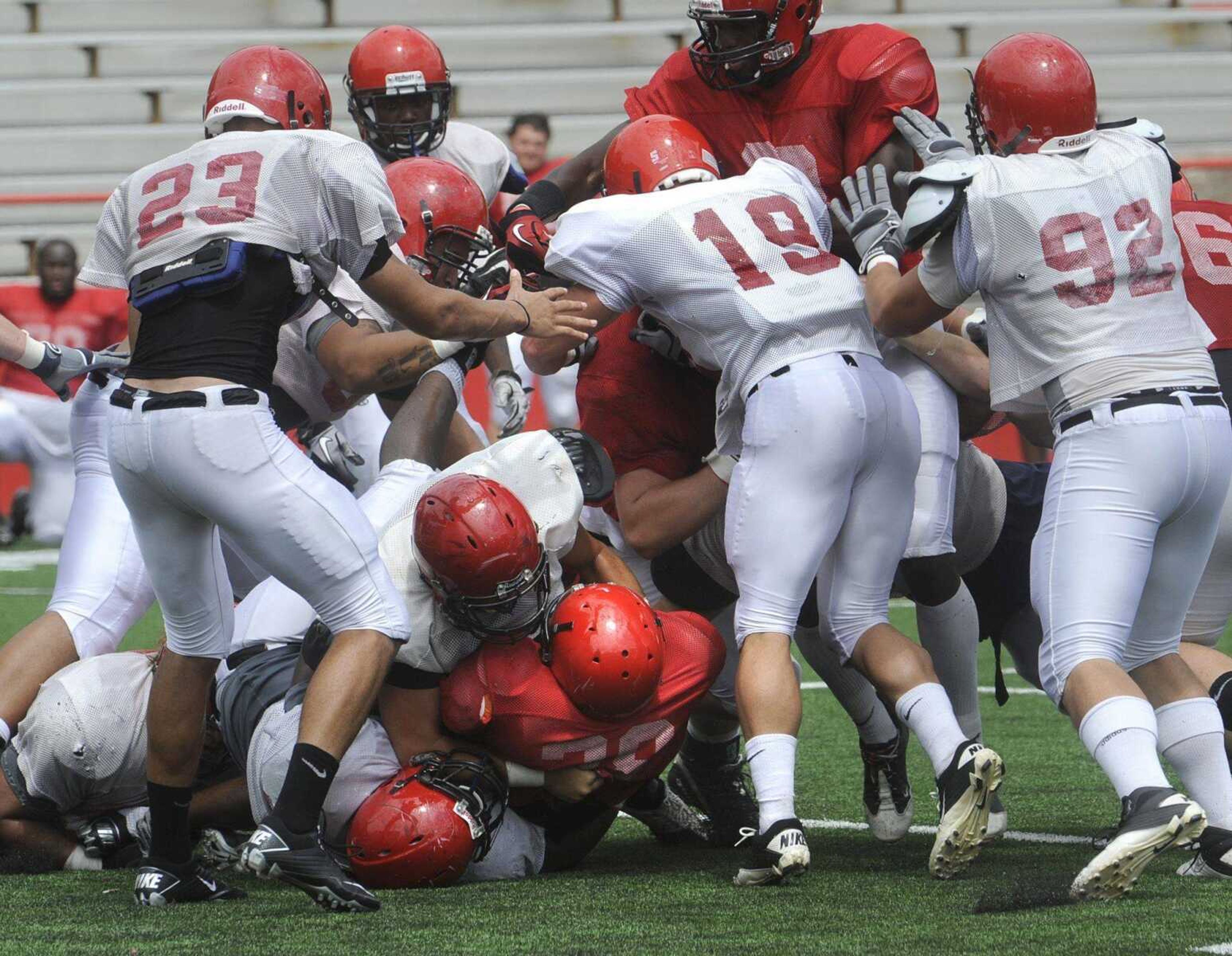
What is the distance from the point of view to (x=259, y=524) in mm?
3027

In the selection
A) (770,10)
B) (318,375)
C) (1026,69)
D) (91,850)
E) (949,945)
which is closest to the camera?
(949,945)

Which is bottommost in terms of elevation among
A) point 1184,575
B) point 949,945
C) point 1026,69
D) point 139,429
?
point 949,945

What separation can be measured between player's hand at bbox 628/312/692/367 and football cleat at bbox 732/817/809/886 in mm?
1215

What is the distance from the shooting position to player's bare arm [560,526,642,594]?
3.65 metres

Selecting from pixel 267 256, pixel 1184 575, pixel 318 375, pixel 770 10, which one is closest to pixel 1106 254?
pixel 1184 575

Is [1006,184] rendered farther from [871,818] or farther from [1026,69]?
[871,818]

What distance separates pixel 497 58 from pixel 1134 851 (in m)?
10.2

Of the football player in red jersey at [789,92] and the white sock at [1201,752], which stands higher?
the football player in red jersey at [789,92]

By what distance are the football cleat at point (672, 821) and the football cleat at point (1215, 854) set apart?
110cm

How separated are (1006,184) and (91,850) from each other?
2227mm

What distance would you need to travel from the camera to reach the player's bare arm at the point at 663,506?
12.5 ft

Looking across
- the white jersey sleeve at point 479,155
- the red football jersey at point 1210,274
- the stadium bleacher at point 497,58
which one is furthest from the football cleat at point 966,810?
the stadium bleacher at point 497,58

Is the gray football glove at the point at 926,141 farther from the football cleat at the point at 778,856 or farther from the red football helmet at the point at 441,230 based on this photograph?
the football cleat at the point at 778,856

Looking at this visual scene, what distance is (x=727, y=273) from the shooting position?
3.47m
